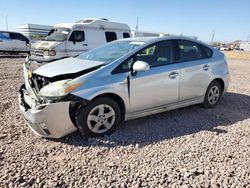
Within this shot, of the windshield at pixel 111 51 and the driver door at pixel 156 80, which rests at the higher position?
the windshield at pixel 111 51

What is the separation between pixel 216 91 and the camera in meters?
5.47

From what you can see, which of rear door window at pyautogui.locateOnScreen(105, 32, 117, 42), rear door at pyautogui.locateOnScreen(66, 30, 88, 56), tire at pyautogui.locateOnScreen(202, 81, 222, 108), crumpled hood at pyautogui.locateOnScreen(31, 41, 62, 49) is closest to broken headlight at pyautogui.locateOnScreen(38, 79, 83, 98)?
tire at pyautogui.locateOnScreen(202, 81, 222, 108)

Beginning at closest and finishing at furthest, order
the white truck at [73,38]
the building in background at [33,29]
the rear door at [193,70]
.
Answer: the rear door at [193,70], the white truck at [73,38], the building in background at [33,29]

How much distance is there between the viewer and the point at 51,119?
3391mm

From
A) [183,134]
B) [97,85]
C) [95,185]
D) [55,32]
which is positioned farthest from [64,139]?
[55,32]

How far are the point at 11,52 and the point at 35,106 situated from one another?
53.0 feet

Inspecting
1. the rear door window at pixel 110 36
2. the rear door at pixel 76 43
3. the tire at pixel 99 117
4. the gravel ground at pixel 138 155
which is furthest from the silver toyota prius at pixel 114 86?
the rear door window at pixel 110 36

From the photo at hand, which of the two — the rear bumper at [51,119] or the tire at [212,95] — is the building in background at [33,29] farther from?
the rear bumper at [51,119]

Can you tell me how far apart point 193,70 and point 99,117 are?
221cm

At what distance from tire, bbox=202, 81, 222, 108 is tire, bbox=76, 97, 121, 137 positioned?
2326 mm

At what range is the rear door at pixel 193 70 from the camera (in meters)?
4.71

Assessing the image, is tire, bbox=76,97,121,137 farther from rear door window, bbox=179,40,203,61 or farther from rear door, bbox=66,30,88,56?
rear door, bbox=66,30,88,56

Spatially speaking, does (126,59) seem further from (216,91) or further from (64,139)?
(216,91)

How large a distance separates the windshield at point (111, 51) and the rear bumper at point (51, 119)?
1.13 meters
